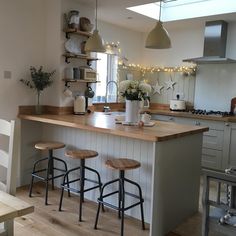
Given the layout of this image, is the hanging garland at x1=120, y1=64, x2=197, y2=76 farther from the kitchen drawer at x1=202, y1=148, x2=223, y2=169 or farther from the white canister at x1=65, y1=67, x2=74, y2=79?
the white canister at x1=65, y1=67, x2=74, y2=79

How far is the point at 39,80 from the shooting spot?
3514 mm

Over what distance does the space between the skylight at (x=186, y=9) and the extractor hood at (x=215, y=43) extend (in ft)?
1.05

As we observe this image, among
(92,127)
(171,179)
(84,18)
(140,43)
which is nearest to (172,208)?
(171,179)

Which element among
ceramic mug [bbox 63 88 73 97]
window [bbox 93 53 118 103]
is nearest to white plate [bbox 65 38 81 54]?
ceramic mug [bbox 63 88 73 97]

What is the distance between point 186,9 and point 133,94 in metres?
2.44

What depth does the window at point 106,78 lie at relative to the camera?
4979 mm

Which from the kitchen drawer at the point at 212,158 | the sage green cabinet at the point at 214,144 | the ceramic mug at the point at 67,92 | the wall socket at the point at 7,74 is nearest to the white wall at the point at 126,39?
the ceramic mug at the point at 67,92

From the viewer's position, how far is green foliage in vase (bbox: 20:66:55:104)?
138 inches

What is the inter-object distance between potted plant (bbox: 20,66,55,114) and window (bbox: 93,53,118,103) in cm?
135

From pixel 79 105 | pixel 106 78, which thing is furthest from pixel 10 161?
pixel 106 78

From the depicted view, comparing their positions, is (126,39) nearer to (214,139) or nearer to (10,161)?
(214,139)

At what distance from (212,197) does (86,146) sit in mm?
1670

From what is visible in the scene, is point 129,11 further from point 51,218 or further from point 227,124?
point 51,218

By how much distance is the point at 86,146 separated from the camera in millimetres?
3340
